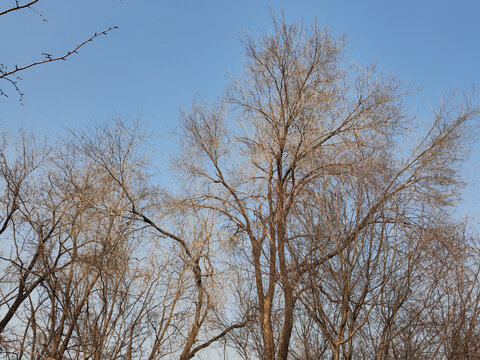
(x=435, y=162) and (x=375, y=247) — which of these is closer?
(x=375, y=247)

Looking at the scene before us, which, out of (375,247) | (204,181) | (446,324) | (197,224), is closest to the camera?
(375,247)

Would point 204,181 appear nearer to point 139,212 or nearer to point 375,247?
point 139,212

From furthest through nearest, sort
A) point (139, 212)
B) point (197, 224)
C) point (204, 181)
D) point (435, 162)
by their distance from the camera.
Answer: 1. point (204, 181)
2. point (139, 212)
3. point (435, 162)
4. point (197, 224)

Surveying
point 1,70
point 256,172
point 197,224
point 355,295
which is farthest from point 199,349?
point 1,70

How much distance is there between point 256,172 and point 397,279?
669cm

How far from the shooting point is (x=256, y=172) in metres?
11.7

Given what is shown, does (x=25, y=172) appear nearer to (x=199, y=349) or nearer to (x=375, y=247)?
(x=199, y=349)

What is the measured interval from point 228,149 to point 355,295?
709 cm

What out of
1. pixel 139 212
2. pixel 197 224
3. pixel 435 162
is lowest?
pixel 197 224

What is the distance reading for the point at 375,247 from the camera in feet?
17.2

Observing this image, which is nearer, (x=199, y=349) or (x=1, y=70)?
(x=1, y=70)

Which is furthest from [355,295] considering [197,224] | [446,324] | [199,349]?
[199,349]

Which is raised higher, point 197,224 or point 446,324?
point 197,224

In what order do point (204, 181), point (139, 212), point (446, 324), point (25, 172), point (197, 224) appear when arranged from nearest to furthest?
point (446, 324)
point (197, 224)
point (139, 212)
point (204, 181)
point (25, 172)
